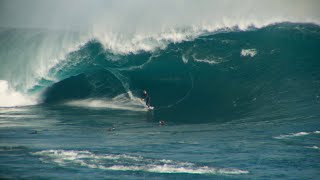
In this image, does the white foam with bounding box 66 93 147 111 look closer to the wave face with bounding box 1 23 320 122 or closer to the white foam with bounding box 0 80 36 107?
the wave face with bounding box 1 23 320 122

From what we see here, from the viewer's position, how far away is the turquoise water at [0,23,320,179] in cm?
1784

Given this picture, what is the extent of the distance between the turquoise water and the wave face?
0.07 metres

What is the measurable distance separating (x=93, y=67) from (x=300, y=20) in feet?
49.1

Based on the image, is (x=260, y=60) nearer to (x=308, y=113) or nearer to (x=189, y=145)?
(x=308, y=113)

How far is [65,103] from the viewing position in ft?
118

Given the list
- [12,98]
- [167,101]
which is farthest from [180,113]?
[12,98]

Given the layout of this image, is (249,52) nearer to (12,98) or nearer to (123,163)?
(12,98)

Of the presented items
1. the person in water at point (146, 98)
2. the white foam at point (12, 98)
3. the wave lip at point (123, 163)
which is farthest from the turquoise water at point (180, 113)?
the white foam at point (12, 98)

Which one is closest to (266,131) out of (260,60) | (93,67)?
(260,60)

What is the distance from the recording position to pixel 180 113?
30.7 metres

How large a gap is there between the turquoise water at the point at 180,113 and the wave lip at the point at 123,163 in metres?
0.03

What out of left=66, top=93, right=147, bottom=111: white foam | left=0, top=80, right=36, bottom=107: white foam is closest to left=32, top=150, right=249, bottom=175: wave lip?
left=66, top=93, right=147, bottom=111: white foam

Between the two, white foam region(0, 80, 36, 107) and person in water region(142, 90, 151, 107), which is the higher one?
white foam region(0, 80, 36, 107)

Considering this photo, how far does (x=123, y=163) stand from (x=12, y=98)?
24.0 meters
